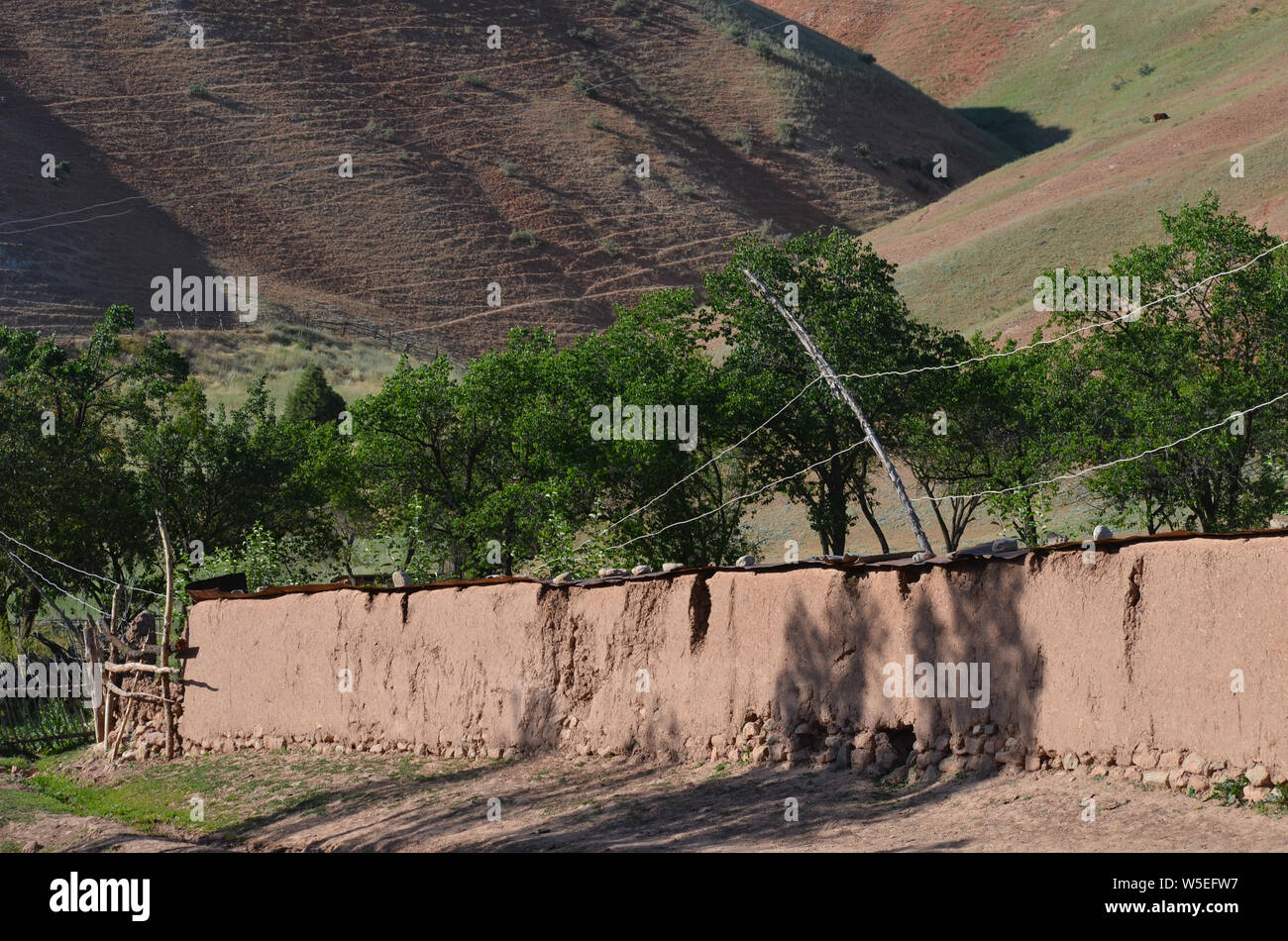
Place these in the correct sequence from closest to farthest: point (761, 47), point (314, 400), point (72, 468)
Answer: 1. point (72, 468)
2. point (314, 400)
3. point (761, 47)

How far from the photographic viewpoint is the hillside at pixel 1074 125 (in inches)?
1973

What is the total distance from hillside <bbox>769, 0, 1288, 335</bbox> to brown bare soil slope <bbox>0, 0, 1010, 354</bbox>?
8.26m

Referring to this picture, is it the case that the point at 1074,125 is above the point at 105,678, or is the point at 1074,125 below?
above

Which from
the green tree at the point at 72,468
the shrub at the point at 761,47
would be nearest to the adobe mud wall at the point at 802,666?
the green tree at the point at 72,468

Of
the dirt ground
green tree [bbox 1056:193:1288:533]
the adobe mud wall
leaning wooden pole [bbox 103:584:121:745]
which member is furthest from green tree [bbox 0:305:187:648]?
green tree [bbox 1056:193:1288:533]

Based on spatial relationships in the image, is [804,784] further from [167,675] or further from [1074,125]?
[1074,125]

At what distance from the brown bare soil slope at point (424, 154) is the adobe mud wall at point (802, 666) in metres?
37.7

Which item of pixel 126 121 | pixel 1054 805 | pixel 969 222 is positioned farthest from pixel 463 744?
pixel 126 121

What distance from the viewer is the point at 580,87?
7556 centimetres

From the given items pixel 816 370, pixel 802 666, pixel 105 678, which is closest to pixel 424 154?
pixel 816 370

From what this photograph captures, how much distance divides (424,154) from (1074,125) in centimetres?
4002

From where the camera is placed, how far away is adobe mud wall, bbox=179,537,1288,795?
29.6 ft

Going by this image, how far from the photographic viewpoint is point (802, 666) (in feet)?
38.2
